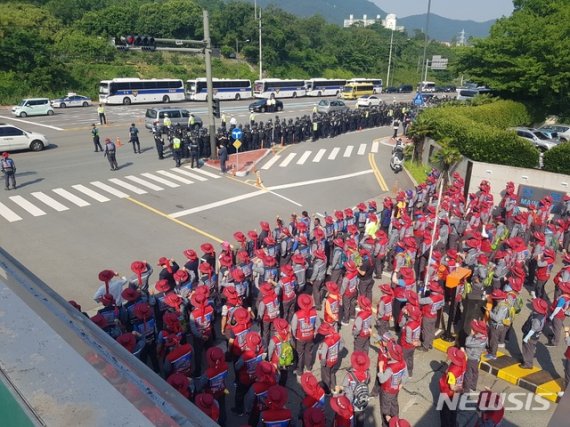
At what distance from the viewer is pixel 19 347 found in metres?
2.24

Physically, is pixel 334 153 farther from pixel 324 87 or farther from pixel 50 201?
pixel 324 87

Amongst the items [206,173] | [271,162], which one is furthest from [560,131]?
[206,173]

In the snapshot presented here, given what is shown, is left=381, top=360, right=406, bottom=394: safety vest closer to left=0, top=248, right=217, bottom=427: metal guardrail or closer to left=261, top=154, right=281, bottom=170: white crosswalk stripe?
left=0, top=248, right=217, bottom=427: metal guardrail

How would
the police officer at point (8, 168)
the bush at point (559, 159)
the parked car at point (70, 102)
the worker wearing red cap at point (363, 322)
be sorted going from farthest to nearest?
the parked car at point (70, 102), the bush at point (559, 159), the police officer at point (8, 168), the worker wearing red cap at point (363, 322)

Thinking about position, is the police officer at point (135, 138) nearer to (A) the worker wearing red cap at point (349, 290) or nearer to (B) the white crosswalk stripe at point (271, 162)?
(B) the white crosswalk stripe at point (271, 162)

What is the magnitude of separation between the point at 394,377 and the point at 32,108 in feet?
134

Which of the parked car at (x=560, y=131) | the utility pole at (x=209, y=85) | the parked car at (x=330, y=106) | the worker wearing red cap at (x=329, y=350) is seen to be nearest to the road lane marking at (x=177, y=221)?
the utility pole at (x=209, y=85)

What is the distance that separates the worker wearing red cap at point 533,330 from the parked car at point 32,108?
4111cm

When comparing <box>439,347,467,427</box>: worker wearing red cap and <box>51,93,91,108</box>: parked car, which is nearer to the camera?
<box>439,347,467,427</box>: worker wearing red cap

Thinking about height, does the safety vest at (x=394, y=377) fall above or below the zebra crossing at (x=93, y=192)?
above

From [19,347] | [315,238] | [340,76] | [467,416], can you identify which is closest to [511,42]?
[315,238]

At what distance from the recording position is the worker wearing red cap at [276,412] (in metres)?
5.56

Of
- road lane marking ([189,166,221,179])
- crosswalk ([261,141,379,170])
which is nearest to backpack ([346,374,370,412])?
road lane marking ([189,166,221,179])

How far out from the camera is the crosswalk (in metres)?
25.9
